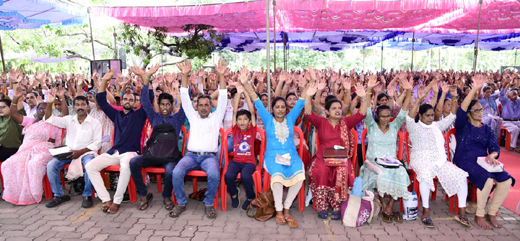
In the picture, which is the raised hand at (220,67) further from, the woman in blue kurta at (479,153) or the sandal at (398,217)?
the woman in blue kurta at (479,153)

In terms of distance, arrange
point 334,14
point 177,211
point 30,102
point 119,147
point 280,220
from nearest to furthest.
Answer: point 280,220, point 177,211, point 119,147, point 30,102, point 334,14

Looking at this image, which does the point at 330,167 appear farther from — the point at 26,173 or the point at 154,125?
the point at 26,173

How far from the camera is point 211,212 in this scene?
143 inches

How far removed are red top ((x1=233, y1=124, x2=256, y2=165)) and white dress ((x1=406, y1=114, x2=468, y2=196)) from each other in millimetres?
1773

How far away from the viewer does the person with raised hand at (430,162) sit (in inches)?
135

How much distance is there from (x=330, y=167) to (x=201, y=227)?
1.48m

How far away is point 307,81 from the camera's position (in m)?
4.20

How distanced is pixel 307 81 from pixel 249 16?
12.6 ft

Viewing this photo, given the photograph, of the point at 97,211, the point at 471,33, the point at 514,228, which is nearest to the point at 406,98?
the point at 514,228

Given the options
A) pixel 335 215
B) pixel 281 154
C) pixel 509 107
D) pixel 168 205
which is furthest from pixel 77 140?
pixel 509 107

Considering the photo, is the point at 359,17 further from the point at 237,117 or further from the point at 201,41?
the point at 237,117

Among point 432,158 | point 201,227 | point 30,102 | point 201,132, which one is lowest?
point 201,227

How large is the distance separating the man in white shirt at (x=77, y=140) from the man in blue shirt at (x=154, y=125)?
637 millimetres

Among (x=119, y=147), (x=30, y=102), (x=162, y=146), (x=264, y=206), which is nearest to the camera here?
(x=264, y=206)
